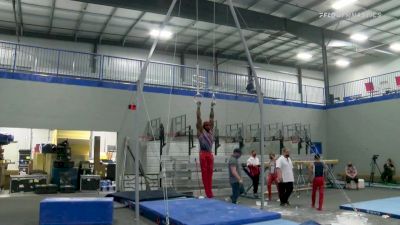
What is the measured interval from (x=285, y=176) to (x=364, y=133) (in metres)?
8.86

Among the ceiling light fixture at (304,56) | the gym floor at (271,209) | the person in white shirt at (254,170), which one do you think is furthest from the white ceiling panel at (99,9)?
the ceiling light fixture at (304,56)

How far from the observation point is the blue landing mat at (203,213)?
5.88 meters

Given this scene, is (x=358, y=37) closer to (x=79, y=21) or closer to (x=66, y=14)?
(x=79, y=21)

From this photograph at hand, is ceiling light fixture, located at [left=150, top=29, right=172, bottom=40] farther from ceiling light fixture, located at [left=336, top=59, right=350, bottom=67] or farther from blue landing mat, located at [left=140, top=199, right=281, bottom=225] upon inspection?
ceiling light fixture, located at [left=336, top=59, right=350, bottom=67]

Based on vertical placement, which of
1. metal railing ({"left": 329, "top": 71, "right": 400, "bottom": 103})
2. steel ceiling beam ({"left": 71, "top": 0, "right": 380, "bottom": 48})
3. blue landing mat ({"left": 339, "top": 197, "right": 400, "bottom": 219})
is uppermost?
steel ceiling beam ({"left": 71, "top": 0, "right": 380, "bottom": 48})

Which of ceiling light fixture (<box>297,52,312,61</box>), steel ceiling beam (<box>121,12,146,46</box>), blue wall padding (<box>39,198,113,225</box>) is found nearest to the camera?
blue wall padding (<box>39,198,113,225</box>)

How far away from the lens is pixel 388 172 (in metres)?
14.3

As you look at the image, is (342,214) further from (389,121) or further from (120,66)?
(120,66)

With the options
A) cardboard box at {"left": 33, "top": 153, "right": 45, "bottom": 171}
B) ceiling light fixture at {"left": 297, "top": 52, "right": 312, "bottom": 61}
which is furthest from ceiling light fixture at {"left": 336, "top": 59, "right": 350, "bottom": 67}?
cardboard box at {"left": 33, "top": 153, "right": 45, "bottom": 171}

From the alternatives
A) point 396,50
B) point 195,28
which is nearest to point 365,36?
point 396,50

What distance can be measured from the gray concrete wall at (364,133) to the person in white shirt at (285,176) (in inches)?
321

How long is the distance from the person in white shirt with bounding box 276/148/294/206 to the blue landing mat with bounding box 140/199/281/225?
2294 mm

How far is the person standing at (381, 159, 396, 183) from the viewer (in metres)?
14.3

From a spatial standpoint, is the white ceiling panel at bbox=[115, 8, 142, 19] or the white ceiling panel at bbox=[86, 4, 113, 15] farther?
the white ceiling panel at bbox=[115, 8, 142, 19]
